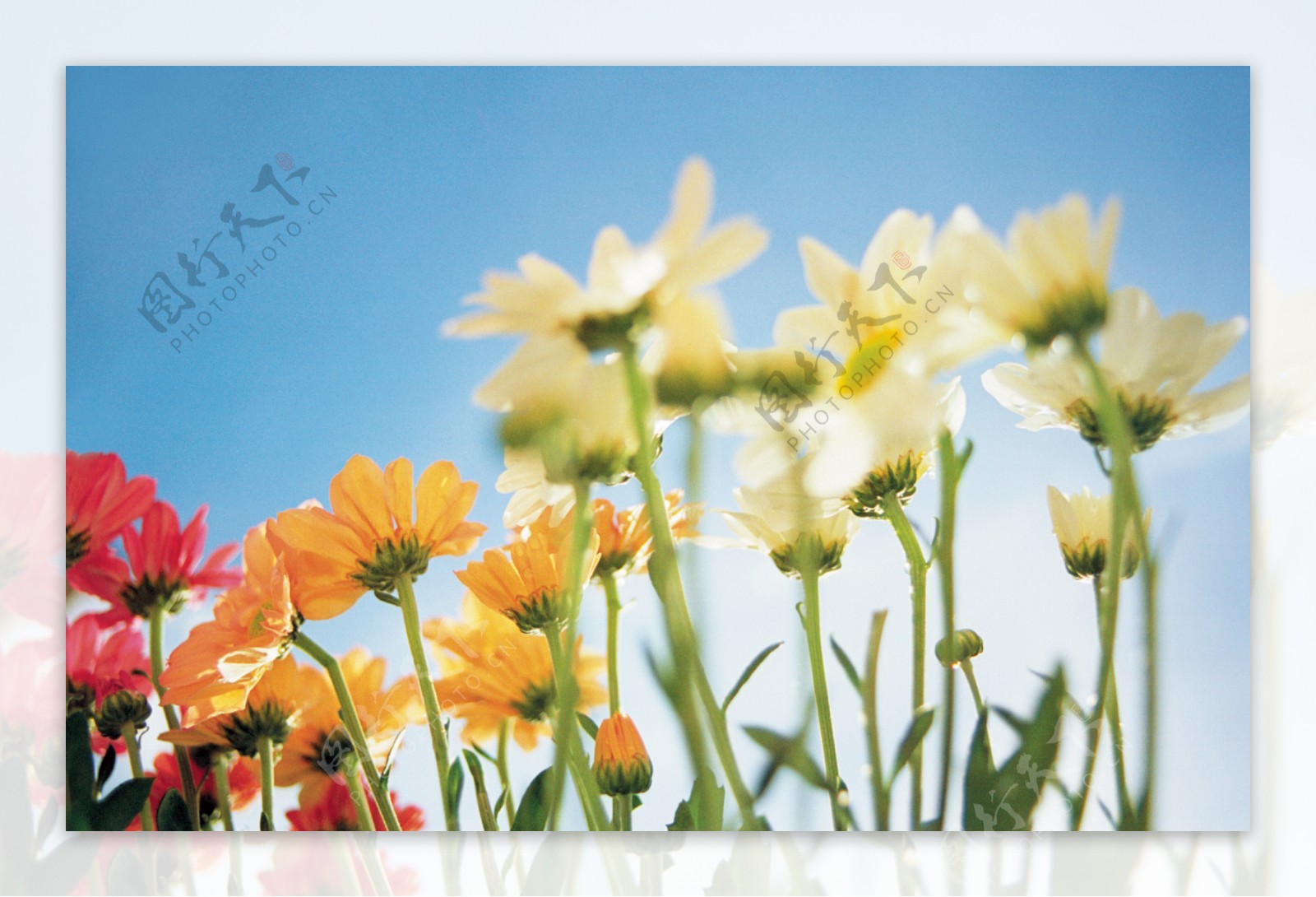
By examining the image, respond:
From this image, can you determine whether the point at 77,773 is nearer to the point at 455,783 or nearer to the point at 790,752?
the point at 455,783

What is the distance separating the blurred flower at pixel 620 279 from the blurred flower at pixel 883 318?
0.09 metres

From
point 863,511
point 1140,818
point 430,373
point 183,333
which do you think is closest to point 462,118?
point 430,373

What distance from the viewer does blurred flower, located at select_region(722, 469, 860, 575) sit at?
1.15 metres

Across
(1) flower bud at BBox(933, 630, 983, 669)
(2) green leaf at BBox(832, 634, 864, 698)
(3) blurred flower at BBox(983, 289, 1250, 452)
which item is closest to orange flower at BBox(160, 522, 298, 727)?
(2) green leaf at BBox(832, 634, 864, 698)

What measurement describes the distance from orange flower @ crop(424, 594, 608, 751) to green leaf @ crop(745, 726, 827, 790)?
0.60 feet

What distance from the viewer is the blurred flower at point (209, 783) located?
3.83 ft

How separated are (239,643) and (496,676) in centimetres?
29

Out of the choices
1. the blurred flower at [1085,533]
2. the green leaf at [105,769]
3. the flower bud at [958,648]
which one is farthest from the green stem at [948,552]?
the green leaf at [105,769]

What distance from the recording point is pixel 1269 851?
1.18 meters

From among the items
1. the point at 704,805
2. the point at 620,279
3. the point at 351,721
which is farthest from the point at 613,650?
the point at 620,279

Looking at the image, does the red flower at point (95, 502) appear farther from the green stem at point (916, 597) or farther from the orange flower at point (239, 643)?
the green stem at point (916, 597)

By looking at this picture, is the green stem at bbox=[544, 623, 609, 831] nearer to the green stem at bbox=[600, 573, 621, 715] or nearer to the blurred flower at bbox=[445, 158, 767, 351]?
the green stem at bbox=[600, 573, 621, 715]

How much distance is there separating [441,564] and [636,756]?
1.01 feet

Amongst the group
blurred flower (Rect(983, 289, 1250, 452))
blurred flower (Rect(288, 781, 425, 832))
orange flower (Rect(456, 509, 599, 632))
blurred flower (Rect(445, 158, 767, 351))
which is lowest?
blurred flower (Rect(288, 781, 425, 832))
